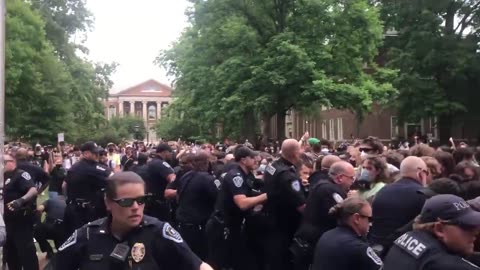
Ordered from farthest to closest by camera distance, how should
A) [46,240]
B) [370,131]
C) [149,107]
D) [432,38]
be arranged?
[149,107], [370,131], [432,38], [46,240]

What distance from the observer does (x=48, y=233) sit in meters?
11.3

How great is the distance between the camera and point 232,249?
32.2ft

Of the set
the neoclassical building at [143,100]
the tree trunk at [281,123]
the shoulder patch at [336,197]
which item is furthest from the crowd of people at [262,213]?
the neoclassical building at [143,100]

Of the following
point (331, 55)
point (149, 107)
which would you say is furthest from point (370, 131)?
point (149, 107)

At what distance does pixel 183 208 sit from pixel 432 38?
120 ft

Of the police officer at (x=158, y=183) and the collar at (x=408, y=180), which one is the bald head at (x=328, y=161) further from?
the police officer at (x=158, y=183)

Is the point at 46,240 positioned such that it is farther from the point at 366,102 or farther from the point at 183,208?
the point at 366,102

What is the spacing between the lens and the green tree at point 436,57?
141 feet

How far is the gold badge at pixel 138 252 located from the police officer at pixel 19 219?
5.88 meters

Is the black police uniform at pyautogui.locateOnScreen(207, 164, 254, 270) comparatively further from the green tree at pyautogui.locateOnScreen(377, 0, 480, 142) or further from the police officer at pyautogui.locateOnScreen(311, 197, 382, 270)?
the green tree at pyautogui.locateOnScreen(377, 0, 480, 142)

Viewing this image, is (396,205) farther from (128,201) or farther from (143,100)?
(143,100)

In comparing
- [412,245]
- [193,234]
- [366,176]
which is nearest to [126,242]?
[412,245]

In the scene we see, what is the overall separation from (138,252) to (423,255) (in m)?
1.50

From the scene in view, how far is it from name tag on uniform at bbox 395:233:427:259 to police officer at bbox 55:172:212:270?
3.53 ft
